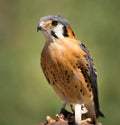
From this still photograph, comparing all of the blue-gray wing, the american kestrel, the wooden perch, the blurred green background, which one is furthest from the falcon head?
the blurred green background

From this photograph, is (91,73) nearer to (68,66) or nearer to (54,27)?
(68,66)

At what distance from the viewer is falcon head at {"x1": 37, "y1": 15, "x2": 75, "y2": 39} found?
11.0 meters

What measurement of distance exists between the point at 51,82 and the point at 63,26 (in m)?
0.62

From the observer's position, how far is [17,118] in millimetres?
16281

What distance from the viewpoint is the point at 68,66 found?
1124cm

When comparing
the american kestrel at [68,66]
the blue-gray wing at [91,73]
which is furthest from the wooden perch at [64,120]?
the blue-gray wing at [91,73]

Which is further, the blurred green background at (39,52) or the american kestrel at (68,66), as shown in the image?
the blurred green background at (39,52)

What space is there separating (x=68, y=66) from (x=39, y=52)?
602 centimetres

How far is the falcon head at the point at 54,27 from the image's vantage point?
36.0 feet

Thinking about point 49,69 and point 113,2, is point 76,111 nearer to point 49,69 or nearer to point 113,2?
point 49,69

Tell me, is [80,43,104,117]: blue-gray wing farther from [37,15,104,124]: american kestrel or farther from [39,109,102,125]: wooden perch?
[39,109,102,125]: wooden perch

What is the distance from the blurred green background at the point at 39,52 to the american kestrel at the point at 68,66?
3.86 metres

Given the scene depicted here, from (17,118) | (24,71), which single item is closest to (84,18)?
(24,71)

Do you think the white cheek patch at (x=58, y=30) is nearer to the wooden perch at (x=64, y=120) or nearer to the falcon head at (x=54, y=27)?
the falcon head at (x=54, y=27)
